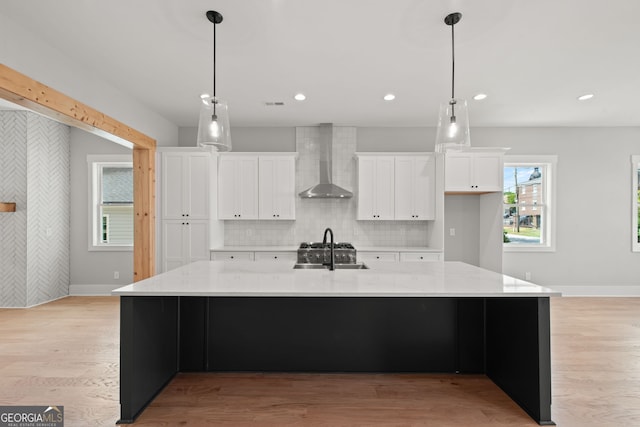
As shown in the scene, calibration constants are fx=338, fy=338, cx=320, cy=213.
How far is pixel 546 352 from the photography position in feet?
6.53

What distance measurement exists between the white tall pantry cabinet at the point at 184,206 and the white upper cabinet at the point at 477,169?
137 inches

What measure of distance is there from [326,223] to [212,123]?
10.8ft

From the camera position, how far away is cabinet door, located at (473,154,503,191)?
4910mm

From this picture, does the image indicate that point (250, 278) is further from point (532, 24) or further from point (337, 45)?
point (532, 24)

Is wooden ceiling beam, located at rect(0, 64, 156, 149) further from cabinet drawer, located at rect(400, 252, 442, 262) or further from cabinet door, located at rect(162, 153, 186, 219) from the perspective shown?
cabinet drawer, located at rect(400, 252, 442, 262)

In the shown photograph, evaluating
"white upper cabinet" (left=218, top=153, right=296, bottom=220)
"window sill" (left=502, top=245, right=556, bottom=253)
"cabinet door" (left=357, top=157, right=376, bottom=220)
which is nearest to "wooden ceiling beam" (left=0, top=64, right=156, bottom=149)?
"white upper cabinet" (left=218, top=153, right=296, bottom=220)

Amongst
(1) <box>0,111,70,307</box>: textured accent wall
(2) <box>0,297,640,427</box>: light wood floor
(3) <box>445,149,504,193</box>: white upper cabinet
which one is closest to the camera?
(2) <box>0,297,640,427</box>: light wood floor

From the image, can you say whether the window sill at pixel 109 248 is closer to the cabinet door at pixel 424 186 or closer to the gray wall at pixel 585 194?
the cabinet door at pixel 424 186

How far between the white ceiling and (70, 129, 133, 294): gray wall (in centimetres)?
177

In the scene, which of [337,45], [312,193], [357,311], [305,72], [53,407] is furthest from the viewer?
[312,193]

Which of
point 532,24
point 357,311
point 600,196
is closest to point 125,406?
point 357,311

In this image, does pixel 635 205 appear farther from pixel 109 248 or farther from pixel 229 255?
pixel 109 248

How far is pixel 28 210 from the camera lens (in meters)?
4.71

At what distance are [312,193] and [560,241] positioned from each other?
4115 mm
